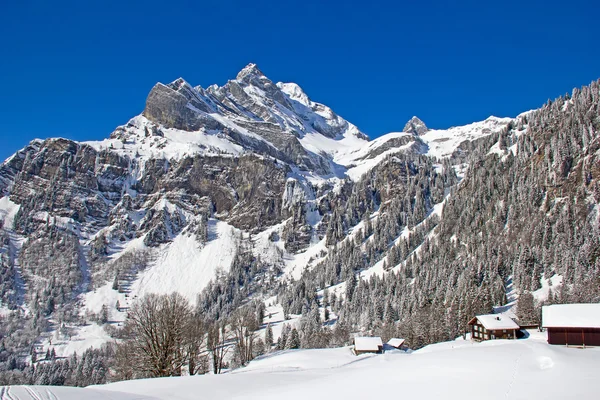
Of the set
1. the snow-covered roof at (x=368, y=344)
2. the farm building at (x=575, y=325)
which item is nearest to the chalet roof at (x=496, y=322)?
the farm building at (x=575, y=325)

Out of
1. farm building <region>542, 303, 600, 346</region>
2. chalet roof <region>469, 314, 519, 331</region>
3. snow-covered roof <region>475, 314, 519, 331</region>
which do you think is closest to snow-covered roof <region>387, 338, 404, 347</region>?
chalet roof <region>469, 314, 519, 331</region>

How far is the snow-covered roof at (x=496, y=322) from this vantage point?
60531mm

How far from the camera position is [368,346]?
63.9 metres

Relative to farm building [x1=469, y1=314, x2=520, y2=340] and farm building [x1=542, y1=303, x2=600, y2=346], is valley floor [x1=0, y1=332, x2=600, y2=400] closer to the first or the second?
farm building [x1=542, y1=303, x2=600, y2=346]

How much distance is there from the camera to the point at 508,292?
4060 inches

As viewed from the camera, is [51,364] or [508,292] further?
[51,364]

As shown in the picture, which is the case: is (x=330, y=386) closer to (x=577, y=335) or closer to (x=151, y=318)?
(x=151, y=318)

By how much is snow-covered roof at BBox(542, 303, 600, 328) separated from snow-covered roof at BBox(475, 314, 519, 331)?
42.9 feet

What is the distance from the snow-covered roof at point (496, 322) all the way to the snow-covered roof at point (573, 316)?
13.1 metres

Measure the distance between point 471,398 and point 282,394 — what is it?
25.6 feet

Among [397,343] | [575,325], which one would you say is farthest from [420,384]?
[397,343]

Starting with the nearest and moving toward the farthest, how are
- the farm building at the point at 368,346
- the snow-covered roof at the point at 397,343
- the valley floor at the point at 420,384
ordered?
the valley floor at the point at 420,384 → the farm building at the point at 368,346 → the snow-covered roof at the point at 397,343

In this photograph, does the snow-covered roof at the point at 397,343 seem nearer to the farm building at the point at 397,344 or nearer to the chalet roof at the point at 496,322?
the farm building at the point at 397,344


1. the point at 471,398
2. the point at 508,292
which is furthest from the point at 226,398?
the point at 508,292
